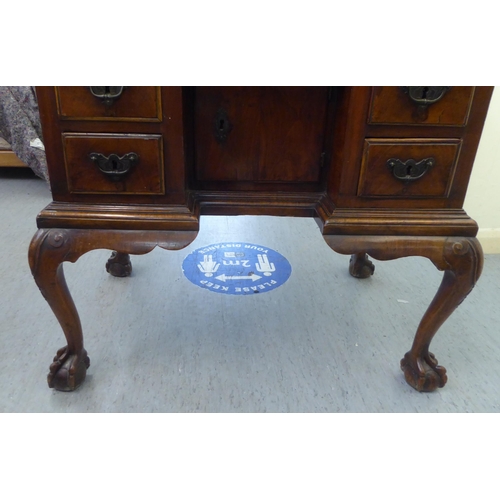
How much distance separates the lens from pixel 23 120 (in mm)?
1932

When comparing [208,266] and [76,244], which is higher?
[76,244]

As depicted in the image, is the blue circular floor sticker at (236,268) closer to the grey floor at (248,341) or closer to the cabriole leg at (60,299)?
the grey floor at (248,341)

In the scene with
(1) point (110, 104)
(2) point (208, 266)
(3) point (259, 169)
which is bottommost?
(2) point (208, 266)

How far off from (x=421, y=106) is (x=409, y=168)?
0.10m

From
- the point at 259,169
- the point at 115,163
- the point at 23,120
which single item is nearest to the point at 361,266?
the point at 259,169

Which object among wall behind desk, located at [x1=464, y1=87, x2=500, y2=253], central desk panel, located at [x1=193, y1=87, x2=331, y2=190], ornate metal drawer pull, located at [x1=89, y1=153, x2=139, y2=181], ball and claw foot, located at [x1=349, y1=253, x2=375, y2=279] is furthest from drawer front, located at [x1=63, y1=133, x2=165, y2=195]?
wall behind desk, located at [x1=464, y1=87, x2=500, y2=253]

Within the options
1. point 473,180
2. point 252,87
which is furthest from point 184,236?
point 473,180

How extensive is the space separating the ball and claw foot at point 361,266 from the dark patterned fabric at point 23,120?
143cm

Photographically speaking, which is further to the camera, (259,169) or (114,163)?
(259,169)

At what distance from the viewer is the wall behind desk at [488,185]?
1288 mm

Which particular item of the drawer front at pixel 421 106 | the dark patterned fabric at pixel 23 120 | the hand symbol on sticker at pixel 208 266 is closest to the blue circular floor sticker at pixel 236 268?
the hand symbol on sticker at pixel 208 266

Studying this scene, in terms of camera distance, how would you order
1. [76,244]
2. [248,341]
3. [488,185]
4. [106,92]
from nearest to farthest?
[106,92]
[76,244]
[248,341]
[488,185]

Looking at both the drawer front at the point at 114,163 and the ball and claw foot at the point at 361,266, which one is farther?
the ball and claw foot at the point at 361,266

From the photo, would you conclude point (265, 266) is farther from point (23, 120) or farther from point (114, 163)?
point (23, 120)
